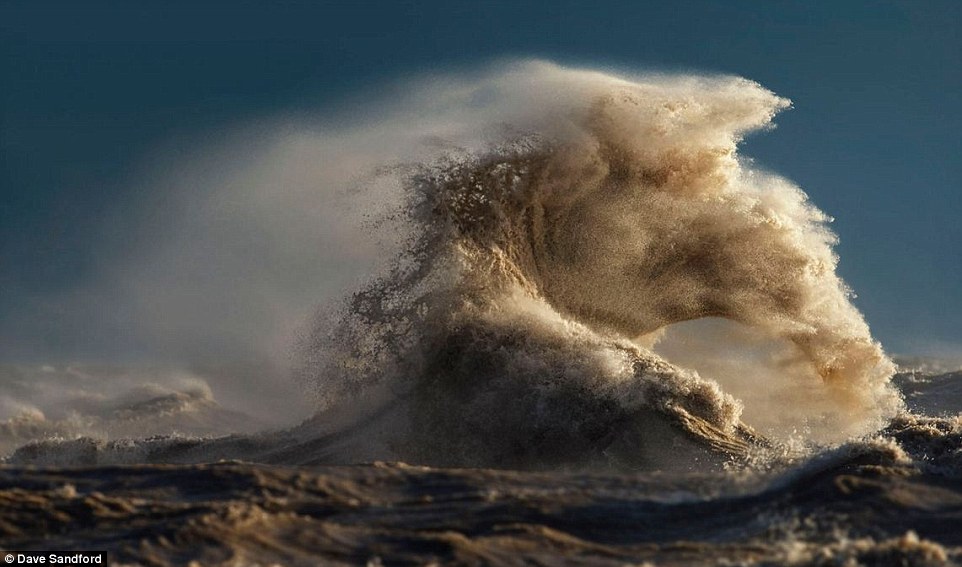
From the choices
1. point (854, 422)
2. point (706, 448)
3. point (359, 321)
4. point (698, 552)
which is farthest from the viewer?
point (854, 422)

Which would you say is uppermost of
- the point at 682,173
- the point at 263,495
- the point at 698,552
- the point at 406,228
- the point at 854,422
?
the point at 682,173

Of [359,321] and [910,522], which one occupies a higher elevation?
[359,321]

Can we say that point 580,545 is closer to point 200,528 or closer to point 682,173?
point 200,528

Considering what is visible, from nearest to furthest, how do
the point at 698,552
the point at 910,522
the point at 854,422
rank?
the point at 698,552 → the point at 910,522 → the point at 854,422

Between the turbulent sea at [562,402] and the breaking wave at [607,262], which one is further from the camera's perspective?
the breaking wave at [607,262]

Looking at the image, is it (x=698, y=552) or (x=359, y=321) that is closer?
(x=698, y=552)

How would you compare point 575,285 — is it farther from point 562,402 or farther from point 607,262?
point 562,402

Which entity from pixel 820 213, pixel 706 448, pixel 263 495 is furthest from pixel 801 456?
pixel 820 213

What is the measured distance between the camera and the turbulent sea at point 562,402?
7430 mm

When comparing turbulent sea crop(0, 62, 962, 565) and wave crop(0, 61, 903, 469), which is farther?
wave crop(0, 61, 903, 469)

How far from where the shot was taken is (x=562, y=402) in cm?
1340

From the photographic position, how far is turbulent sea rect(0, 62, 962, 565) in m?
7.43

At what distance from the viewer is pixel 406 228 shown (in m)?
16.1

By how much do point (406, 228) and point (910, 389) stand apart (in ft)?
53.1
